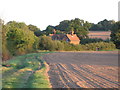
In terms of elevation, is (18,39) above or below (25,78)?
above

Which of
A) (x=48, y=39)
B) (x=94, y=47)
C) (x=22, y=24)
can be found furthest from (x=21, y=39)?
(x=94, y=47)

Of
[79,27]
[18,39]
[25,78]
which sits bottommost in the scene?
[25,78]

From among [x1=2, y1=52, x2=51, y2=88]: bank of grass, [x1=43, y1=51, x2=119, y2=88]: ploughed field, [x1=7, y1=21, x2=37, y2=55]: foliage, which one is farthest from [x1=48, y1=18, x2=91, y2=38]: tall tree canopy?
[x1=2, y1=52, x2=51, y2=88]: bank of grass

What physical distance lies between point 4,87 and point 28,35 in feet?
183

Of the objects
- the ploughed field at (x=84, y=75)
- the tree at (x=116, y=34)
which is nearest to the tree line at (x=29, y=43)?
the tree at (x=116, y=34)

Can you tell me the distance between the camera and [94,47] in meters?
94.8

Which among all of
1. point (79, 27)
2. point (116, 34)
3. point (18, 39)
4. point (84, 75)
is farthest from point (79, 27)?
point (84, 75)

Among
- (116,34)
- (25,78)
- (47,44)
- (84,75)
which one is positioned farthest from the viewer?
(116,34)

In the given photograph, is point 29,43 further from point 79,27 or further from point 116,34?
point 79,27

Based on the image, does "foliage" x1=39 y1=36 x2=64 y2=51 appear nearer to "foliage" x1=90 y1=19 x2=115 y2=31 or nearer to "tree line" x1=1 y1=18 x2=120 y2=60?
"tree line" x1=1 y1=18 x2=120 y2=60

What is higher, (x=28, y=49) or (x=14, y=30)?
(x=14, y=30)

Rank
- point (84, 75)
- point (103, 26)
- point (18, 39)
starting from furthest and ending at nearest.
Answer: point (103, 26) < point (18, 39) < point (84, 75)

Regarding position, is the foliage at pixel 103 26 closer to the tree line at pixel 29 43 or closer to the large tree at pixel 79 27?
the large tree at pixel 79 27

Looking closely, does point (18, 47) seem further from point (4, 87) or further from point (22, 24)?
point (4, 87)
